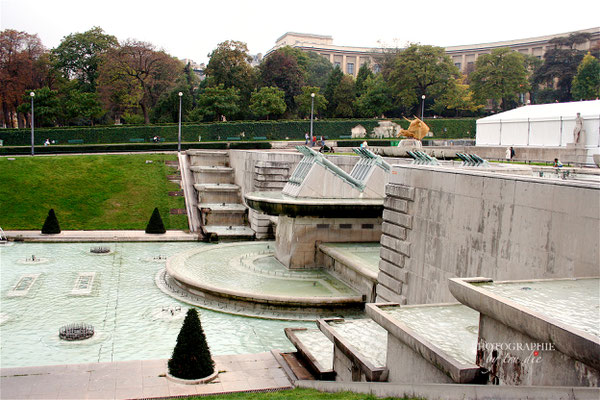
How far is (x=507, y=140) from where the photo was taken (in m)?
46.0

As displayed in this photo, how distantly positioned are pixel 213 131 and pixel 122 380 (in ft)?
157

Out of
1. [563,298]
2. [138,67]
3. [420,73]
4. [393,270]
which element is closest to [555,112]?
[420,73]

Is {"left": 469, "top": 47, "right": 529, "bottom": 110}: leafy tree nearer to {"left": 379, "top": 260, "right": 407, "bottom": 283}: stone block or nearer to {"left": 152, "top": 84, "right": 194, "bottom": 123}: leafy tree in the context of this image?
{"left": 152, "top": 84, "right": 194, "bottom": 123}: leafy tree

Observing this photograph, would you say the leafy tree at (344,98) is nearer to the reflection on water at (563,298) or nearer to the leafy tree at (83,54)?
the leafy tree at (83,54)

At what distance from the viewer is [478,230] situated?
12375mm

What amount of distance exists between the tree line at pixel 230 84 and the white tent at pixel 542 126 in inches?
633

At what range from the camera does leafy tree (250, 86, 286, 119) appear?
206ft

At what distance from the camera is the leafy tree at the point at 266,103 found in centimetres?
6291

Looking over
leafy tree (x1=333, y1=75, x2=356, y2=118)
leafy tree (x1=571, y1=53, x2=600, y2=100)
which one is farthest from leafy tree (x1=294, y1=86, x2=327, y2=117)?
leafy tree (x1=571, y1=53, x2=600, y2=100)

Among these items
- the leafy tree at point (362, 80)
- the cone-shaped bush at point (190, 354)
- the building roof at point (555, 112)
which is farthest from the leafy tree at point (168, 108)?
the cone-shaped bush at point (190, 354)

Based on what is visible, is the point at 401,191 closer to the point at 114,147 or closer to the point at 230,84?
the point at 114,147

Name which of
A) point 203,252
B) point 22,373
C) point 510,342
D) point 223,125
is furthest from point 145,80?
point 510,342

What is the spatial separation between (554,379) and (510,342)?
0.74 meters

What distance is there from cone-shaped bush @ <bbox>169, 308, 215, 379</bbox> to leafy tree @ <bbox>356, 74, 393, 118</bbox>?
61.5m
